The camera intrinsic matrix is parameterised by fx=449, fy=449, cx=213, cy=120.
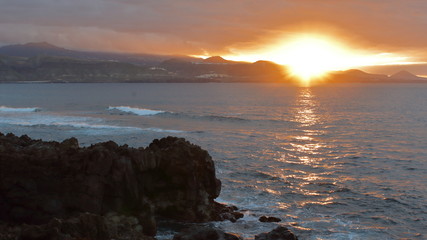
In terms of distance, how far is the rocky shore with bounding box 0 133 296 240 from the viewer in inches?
916

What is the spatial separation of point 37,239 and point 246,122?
204ft

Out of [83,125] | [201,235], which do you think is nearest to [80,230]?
[201,235]

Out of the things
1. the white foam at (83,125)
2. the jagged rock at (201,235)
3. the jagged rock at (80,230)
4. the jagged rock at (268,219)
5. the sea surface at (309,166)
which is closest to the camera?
the jagged rock at (80,230)

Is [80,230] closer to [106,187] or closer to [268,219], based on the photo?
[106,187]

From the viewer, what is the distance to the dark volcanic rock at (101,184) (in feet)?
76.9

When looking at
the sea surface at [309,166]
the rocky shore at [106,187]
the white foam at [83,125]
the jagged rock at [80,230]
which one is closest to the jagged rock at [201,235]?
the rocky shore at [106,187]

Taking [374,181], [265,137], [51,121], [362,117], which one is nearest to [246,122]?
[265,137]

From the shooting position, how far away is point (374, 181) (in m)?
35.8

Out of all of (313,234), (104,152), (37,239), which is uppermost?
(104,152)

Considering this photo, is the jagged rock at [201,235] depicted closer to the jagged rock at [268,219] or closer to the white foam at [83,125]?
the jagged rock at [268,219]

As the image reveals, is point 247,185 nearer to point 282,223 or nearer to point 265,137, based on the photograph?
point 282,223

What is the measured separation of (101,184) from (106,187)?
41cm

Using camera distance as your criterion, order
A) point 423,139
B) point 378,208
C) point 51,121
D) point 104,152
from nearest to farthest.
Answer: point 104,152, point 378,208, point 423,139, point 51,121

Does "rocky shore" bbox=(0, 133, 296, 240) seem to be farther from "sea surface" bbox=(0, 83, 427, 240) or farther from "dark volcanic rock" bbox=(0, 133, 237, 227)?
"sea surface" bbox=(0, 83, 427, 240)
